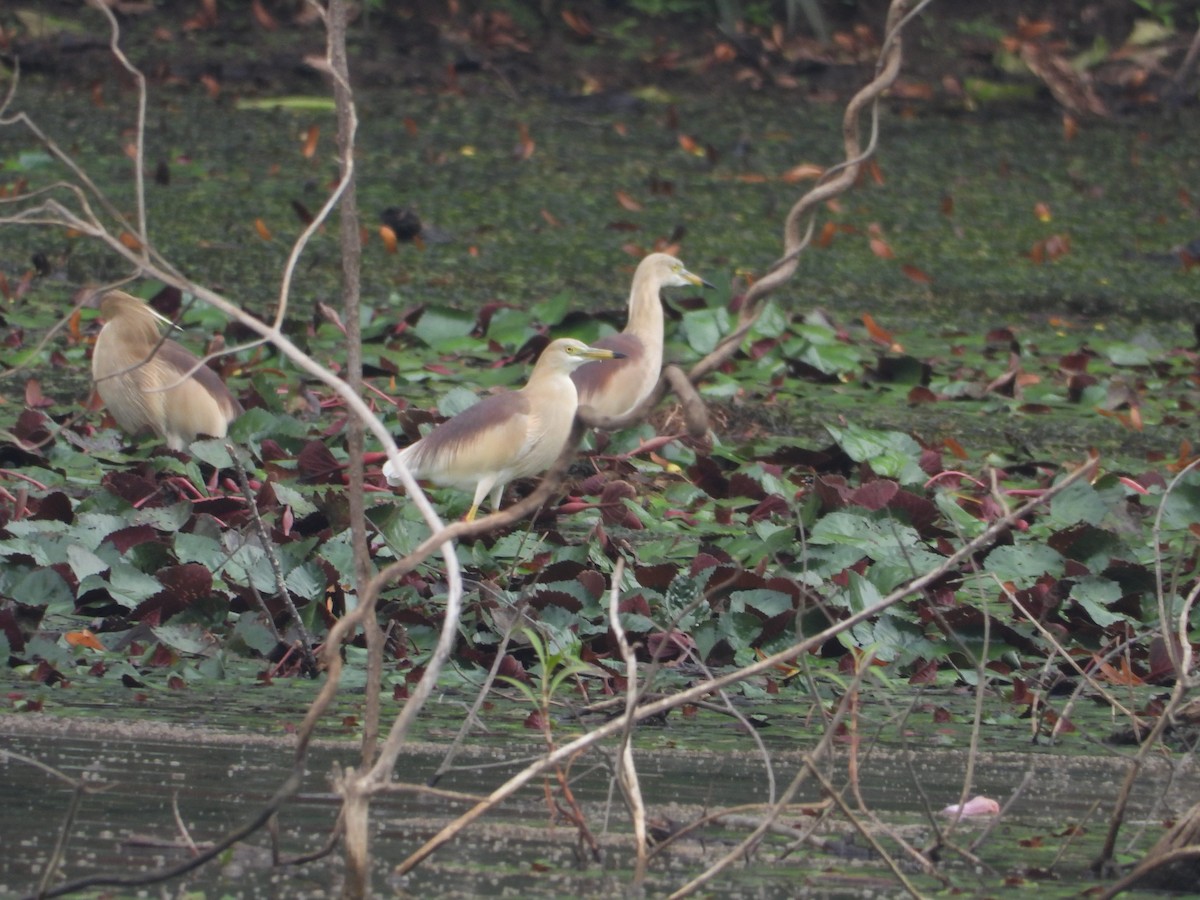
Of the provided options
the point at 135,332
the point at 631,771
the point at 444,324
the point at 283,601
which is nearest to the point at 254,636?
the point at 283,601

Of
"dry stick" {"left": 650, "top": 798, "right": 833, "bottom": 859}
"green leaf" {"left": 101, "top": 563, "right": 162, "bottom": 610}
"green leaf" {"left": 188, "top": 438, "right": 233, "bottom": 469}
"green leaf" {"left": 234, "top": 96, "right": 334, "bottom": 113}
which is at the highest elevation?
Answer: "dry stick" {"left": 650, "top": 798, "right": 833, "bottom": 859}

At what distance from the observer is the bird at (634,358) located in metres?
6.87

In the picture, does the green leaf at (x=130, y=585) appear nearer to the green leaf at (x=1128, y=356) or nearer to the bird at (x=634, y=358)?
the bird at (x=634, y=358)

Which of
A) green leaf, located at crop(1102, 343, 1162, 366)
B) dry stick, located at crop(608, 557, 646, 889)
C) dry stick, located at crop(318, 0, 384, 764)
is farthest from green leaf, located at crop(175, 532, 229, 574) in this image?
green leaf, located at crop(1102, 343, 1162, 366)

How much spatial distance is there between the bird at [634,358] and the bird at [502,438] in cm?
41

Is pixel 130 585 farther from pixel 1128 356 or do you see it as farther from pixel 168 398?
pixel 1128 356

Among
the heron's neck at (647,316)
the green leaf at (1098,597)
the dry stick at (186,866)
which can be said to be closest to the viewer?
the dry stick at (186,866)

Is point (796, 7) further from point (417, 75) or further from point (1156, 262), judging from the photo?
point (1156, 262)

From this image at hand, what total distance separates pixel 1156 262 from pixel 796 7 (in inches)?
165

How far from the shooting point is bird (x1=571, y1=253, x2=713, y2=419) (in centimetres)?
687

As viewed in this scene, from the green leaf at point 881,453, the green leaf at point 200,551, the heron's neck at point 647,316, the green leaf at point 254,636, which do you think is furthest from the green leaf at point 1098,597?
the heron's neck at point 647,316

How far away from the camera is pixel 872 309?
8.84 m

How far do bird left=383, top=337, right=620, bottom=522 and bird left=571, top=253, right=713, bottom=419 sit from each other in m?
0.41

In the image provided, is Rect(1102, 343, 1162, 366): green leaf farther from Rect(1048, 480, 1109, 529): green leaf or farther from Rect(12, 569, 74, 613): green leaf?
Rect(12, 569, 74, 613): green leaf
